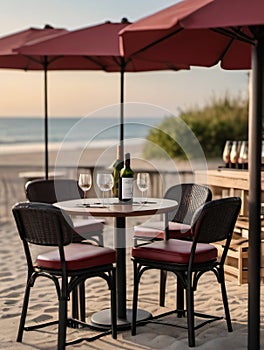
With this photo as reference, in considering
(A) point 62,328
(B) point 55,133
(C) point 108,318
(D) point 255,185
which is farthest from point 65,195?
(B) point 55,133

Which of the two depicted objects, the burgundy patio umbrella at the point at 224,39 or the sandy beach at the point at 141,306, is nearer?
the burgundy patio umbrella at the point at 224,39

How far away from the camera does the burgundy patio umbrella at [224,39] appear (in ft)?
9.76

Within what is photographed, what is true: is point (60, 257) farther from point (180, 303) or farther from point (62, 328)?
point (180, 303)

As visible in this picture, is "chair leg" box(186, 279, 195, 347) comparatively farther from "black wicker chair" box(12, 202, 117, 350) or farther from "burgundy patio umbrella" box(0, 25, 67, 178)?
"burgundy patio umbrella" box(0, 25, 67, 178)

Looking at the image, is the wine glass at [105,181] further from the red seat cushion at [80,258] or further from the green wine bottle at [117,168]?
the red seat cushion at [80,258]

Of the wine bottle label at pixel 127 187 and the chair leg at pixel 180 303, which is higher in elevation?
the wine bottle label at pixel 127 187

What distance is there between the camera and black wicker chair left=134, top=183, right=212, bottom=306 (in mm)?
4895

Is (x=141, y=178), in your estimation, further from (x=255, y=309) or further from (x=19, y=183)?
(x=19, y=183)

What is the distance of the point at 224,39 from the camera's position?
14.8 ft

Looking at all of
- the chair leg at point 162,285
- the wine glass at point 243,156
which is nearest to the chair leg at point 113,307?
the chair leg at point 162,285

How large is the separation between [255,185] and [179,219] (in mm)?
1841

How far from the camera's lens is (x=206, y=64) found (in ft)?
16.1

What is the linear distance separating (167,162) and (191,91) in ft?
12.4

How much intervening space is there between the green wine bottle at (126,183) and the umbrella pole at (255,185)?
4.14 feet
